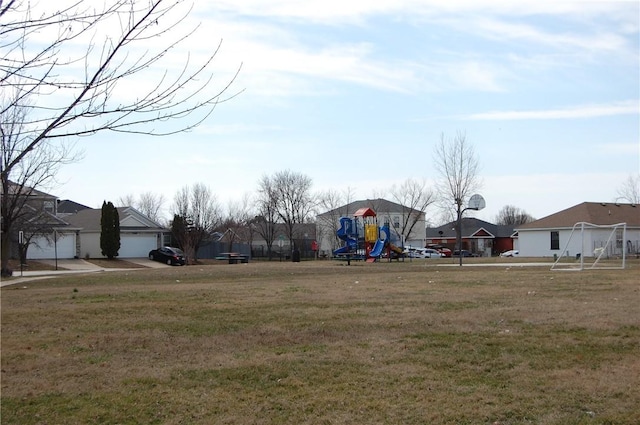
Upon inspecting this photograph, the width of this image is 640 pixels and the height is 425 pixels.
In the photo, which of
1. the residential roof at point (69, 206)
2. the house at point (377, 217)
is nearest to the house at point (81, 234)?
the house at point (377, 217)

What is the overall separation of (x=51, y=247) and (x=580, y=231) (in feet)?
128

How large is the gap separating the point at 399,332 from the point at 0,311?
7689 mm

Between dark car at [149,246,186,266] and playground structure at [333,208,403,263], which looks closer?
playground structure at [333,208,403,263]

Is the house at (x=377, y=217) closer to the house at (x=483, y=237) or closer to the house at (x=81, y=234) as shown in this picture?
the house at (x=483, y=237)

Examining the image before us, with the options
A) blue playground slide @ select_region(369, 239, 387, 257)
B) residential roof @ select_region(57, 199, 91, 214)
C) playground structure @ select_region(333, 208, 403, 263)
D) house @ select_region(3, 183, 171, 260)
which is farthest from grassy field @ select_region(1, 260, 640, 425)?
residential roof @ select_region(57, 199, 91, 214)

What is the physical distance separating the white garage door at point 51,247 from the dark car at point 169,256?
614cm

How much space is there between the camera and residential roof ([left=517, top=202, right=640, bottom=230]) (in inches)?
2013

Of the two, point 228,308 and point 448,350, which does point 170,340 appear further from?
point 448,350

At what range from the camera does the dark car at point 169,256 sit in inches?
2037

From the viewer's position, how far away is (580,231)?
50625 mm

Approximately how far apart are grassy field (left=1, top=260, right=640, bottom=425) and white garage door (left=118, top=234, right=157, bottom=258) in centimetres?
4444

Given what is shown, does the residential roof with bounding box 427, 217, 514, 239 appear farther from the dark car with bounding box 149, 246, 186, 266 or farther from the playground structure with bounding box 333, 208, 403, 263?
the playground structure with bounding box 333, 208, 403, 263

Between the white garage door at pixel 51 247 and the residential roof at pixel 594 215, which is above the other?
the residential roof at pixel 594 215

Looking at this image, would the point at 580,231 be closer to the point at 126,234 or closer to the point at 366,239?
the point at 366,239
